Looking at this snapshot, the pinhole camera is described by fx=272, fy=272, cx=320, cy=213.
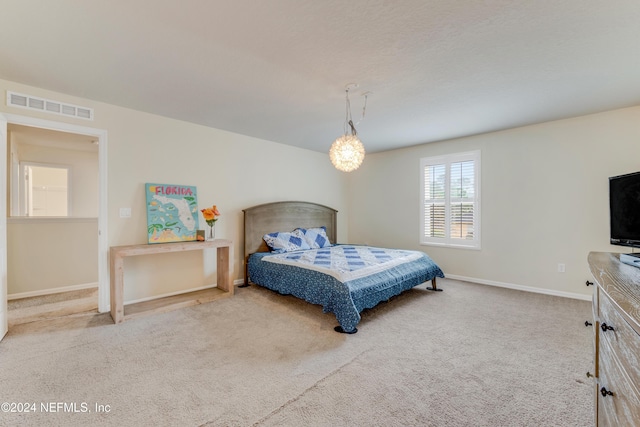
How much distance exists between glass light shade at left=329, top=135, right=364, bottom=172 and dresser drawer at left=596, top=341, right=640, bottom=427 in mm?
2350

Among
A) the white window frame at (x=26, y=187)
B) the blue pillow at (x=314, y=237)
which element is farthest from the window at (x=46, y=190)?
the blue pillow at (x=314, y=237)

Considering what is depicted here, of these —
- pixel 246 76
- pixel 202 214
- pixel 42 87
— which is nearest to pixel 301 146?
pixel 202 214

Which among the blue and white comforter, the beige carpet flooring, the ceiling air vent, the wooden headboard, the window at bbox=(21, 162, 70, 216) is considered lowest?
the beige carpet flooring

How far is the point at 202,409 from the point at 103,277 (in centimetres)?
245

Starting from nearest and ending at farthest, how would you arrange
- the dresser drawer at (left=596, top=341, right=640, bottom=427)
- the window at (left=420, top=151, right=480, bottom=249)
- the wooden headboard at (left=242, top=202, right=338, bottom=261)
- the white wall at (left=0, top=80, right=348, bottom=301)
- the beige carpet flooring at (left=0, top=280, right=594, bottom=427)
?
the dresser drawer at (left=596, top=341, right=640, bottom=427)
the beige carpet flooring at (left=0, top=280, right=594, bottom=427)
the white wall at (left=0, top=80, right=348, bottom=301)
the wooden headboard at (left=242, top=202, right=338, bottom=261)
the window at (left=420, top=151, right=480, bottom=249)

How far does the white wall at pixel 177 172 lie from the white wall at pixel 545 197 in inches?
110

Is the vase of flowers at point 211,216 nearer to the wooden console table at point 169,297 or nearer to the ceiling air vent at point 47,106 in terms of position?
the wooden console table at point 169,297

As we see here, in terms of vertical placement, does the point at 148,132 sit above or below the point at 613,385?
above

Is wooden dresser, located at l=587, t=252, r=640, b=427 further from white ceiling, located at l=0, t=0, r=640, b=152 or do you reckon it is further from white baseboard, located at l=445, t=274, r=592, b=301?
white baseboard, located at l=445, t=274, r=592, b=301

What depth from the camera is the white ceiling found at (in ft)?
5.65

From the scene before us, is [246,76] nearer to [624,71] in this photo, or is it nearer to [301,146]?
[301,146]

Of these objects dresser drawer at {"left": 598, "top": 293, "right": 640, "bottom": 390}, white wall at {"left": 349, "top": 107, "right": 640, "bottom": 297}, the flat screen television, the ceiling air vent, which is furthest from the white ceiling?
dresser drawer at {"left": 598, "top": 293, "right": 640, "bottom": 390}

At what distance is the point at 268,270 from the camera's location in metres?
3.74

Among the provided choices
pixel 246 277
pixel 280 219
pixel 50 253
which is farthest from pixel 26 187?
pixel 280 219
